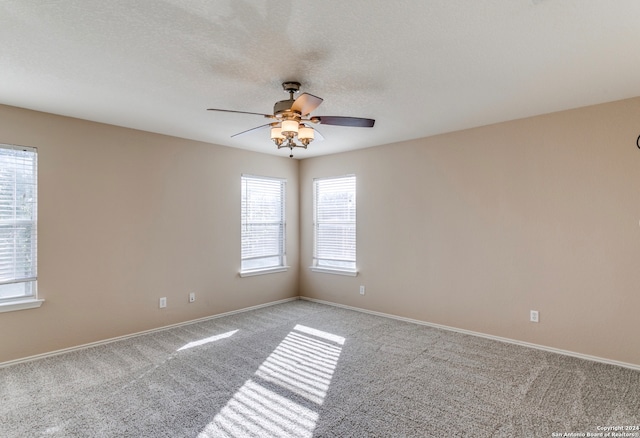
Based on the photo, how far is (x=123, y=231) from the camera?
401 cm

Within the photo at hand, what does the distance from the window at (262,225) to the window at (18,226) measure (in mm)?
2485

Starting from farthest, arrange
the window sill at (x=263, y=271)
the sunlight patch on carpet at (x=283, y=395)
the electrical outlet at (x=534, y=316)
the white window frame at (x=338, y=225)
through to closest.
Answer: the white window frame at (x=338, y=225) < the window sill at (x=263, y=271) < the electrical outlet at (x=534, y=316) < the sunlight patch on carpet at (x=283, y=395)

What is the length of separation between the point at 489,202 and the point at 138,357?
4.11m

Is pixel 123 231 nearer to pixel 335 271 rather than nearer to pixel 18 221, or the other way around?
pixel 18 221

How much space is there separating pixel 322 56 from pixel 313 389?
98.9 inches

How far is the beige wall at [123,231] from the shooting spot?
3459 millimetres

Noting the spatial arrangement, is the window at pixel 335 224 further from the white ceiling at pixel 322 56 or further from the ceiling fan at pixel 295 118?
the ceiling fan at pixel 295 118

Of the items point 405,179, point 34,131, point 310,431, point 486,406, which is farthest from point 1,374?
point 405,179

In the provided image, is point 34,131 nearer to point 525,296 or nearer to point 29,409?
point 29,409

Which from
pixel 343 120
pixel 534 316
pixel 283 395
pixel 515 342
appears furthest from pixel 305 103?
pixel 515 342

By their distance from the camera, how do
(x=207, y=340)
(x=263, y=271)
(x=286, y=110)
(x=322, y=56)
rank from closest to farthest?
(x=322, y=56) → (x=286, y=110) → (x=207, y=340) → (x=263, y=271)

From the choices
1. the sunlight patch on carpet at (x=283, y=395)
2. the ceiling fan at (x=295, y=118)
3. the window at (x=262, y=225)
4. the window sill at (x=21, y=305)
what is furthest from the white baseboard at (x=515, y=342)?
the window sill at (x=21, y=305)

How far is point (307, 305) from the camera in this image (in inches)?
219

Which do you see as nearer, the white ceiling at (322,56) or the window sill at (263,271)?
the white ceiling at (322,56)
